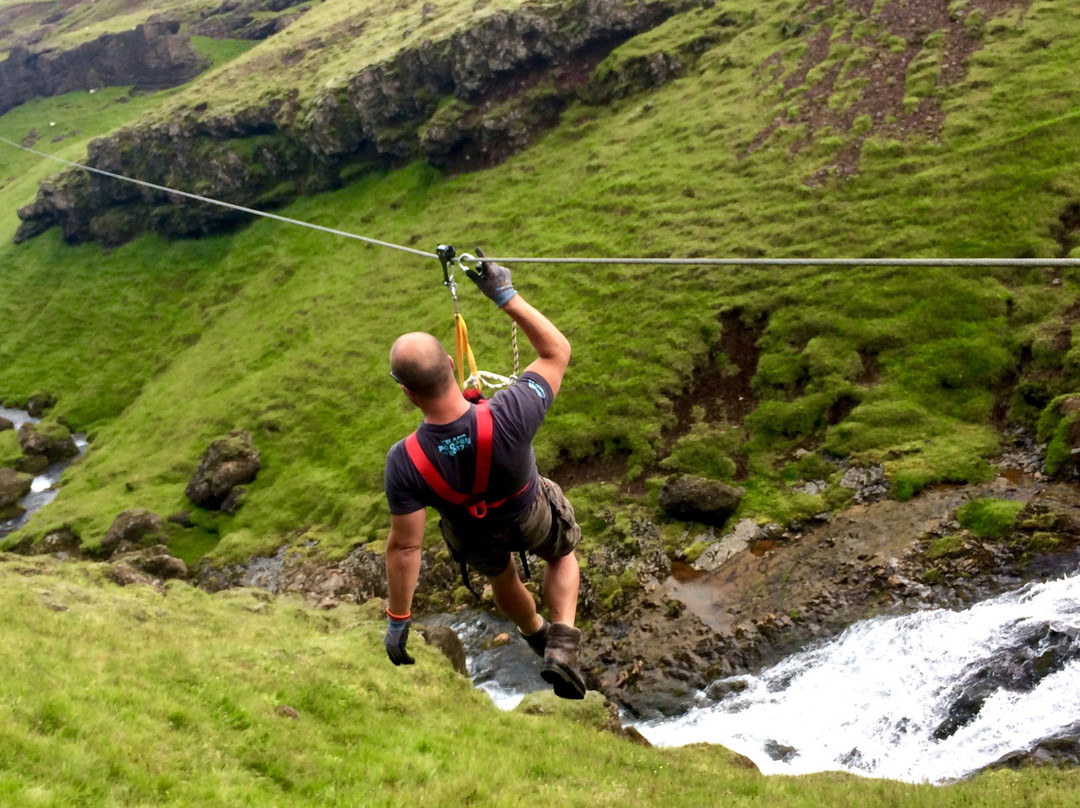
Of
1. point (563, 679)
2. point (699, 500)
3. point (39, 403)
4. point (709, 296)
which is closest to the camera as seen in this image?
point (563, 679)

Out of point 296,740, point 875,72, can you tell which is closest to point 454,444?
point 296,740

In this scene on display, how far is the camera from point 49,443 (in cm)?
6975

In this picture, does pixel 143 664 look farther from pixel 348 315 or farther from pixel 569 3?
pixel 569 3

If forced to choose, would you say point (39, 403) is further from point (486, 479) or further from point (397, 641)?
point (486, 479)

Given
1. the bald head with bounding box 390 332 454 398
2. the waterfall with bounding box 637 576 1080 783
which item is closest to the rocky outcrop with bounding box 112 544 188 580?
the waterfall with bounding box 637 576 1080 783

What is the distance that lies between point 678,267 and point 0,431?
209 feet

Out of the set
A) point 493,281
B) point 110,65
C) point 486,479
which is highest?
point 110,65

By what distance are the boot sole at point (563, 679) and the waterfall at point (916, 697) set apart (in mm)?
12641

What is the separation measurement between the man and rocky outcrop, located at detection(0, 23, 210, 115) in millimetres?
160584

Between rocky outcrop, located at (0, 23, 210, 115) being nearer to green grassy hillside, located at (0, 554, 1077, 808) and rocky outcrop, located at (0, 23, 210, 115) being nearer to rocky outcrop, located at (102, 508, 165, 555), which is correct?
rocky outcrop, located at (102, 508, 165, 555)

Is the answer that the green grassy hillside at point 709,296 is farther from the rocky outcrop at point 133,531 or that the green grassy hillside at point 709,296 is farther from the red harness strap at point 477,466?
Result: the red harness strap at point 477,466

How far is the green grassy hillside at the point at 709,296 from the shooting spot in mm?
35500

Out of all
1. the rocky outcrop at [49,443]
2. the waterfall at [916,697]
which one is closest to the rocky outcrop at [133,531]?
the rocky outcrop at [49,443]

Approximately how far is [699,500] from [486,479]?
2586 centimetres
